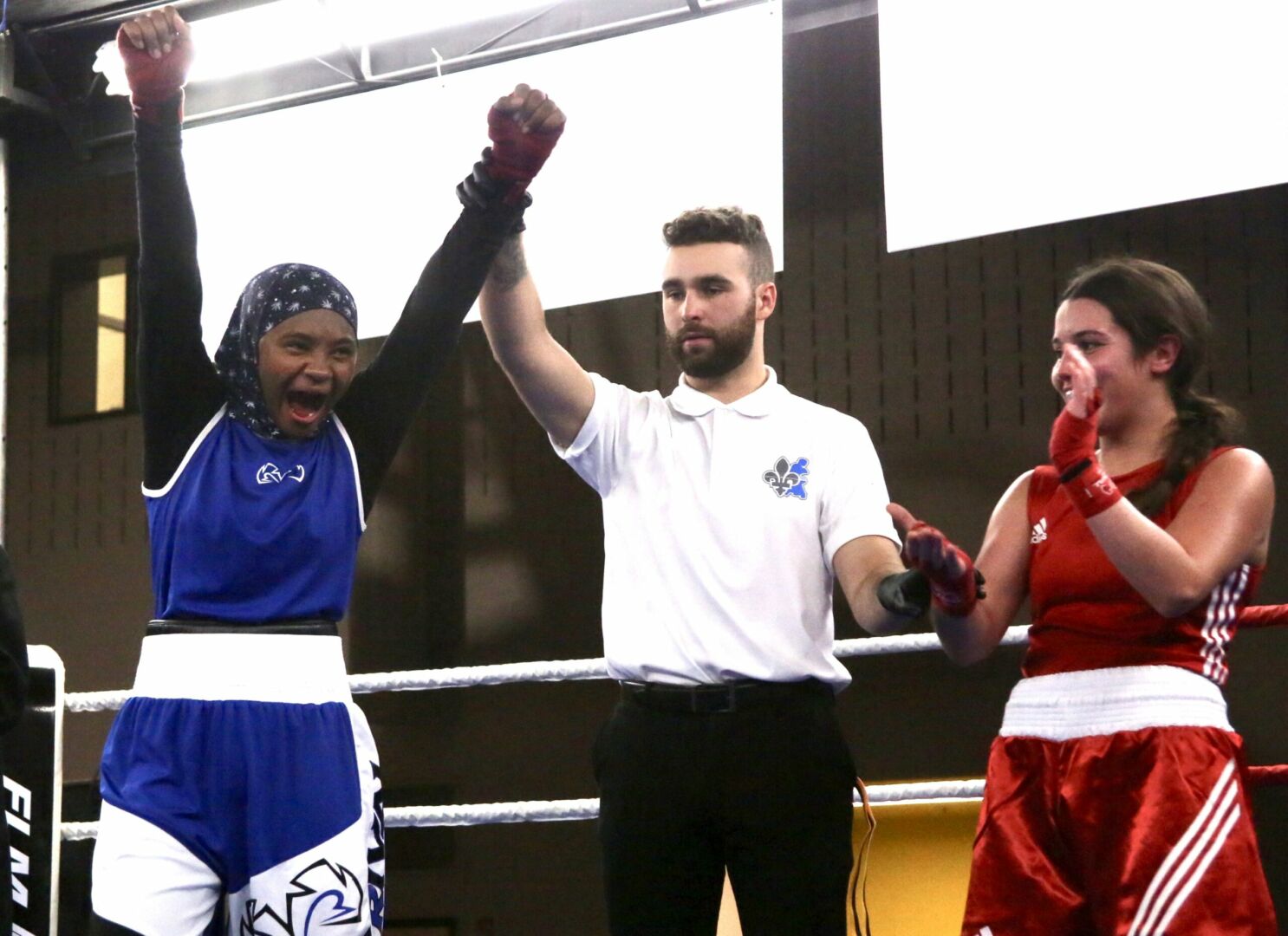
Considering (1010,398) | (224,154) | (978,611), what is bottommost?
(978,611)

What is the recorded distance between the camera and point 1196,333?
174 cm

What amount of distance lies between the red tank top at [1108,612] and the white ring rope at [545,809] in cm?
63

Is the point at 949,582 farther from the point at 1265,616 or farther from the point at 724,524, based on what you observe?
the point at 1265,616

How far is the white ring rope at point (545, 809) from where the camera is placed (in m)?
2.32

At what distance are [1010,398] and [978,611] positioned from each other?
259cm

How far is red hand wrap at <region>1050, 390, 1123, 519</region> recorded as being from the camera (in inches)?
60.7

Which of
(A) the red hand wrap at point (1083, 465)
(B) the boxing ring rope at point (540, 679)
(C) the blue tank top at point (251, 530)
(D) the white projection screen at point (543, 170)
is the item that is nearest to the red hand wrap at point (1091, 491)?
(A) the red hand wrap at point (1083, 465)

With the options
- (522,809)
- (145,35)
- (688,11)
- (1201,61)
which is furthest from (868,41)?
(145,35)

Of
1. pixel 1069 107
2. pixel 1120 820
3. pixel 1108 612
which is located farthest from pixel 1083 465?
pixel 1069 107

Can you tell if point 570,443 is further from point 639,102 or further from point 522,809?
point 639,102

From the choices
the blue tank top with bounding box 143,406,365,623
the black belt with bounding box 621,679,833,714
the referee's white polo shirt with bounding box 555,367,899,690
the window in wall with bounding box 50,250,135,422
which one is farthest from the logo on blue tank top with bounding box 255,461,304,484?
the window in wall with bounding box 50,250,135,422

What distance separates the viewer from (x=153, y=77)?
5.32ft

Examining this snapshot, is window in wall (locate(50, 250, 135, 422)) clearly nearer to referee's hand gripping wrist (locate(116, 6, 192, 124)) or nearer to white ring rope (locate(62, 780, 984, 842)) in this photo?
white ring rope (locate(62, 780, 984, 842))

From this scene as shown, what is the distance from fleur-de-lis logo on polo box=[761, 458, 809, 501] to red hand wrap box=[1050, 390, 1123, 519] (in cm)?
39
